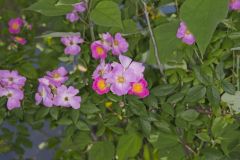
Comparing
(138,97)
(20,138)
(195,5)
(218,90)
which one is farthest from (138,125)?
(20,138)

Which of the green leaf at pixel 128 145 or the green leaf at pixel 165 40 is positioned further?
the green leaf at pixel 128 145

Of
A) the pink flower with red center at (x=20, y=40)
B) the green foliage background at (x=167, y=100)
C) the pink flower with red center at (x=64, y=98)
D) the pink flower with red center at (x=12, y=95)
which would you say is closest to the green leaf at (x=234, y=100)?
the green foliage background at (x=167, y=100)

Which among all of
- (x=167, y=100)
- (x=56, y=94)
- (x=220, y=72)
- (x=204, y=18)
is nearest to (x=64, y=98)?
(x=56, y=94)

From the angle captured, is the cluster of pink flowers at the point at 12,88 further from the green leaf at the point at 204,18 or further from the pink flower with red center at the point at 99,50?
the green leaf at the point at 204,18

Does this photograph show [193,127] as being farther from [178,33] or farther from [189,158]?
[178,33]

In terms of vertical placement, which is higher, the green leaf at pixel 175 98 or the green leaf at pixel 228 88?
the green leaf at pixel 228 88

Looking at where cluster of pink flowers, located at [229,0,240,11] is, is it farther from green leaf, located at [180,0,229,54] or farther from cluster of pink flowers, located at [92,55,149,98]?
green leaf, located at [180,0,229,54]

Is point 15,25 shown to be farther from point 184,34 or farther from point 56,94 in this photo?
point 184,34

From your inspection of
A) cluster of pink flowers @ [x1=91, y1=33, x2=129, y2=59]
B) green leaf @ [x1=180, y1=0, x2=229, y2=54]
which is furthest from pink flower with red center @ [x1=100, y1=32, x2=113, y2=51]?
green leaf @ [x1=180, y1=0, x2=229, y2=54]
